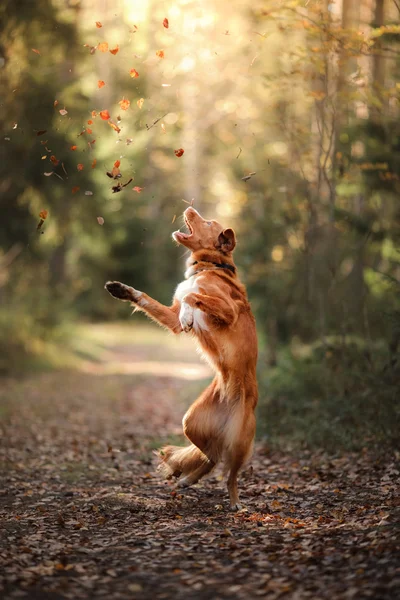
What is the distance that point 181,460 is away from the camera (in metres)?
6.75

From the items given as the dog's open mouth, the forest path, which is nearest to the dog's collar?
the dog's open mouth

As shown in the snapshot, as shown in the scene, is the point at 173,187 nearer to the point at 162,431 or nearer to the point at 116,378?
the point at 116,378

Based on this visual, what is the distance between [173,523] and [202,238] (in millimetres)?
2629

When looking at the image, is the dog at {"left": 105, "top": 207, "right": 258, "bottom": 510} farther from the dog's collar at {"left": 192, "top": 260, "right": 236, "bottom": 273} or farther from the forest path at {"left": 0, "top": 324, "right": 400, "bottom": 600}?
the forest path at {"left": 0, "top": 324, "right": 400, "bottom": 600}

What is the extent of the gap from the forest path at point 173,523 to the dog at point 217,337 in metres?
0.56

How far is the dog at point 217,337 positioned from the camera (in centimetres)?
→ 615

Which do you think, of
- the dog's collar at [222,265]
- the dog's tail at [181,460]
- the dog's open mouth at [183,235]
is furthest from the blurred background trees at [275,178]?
the dog's tail at [181,460]

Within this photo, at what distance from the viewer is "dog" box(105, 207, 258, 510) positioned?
6.15 meters

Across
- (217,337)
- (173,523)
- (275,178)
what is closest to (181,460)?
(173,523)

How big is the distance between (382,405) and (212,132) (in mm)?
25877

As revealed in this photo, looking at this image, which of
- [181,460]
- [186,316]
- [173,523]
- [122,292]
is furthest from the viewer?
[181,460]

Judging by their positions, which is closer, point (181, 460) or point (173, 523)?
point (173, 523)

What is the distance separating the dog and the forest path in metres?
0.56

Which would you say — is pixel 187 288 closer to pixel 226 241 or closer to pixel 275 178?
pixel 226 241
